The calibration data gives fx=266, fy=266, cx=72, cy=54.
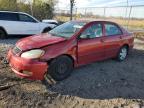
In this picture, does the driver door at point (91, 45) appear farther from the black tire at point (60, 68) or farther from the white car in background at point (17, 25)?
the white car in background at point (17, 25)

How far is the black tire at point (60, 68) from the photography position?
6422 mm

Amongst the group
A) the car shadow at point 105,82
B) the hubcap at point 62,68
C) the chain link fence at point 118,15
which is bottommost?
the chain link fence at point 118,15

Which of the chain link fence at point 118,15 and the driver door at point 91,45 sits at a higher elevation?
the driver door at point 91,45

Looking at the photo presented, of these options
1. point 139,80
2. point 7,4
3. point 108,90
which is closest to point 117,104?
point 108,90

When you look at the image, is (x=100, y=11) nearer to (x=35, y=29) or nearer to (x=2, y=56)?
(x=35, y=29)

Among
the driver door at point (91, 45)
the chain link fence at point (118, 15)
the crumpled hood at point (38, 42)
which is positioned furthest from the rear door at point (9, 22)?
the chain link fence at point (118, 15)

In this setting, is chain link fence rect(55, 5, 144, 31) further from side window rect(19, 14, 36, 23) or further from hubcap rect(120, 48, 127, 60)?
hubcap rect(120, 48, 127, 60)

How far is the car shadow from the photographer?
6.07 m

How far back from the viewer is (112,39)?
27.1ft

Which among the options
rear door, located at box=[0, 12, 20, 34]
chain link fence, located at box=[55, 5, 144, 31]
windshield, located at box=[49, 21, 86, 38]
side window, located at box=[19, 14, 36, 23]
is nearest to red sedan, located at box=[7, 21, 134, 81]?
windshield, located at box=[49, 21, 86, 38]

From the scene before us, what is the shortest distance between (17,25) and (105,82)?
318 inches

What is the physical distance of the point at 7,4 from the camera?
22.2m

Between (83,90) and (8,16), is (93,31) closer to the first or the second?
(83,90)

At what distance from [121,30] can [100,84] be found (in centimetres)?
299
